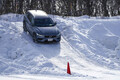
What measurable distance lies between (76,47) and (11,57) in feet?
16.6

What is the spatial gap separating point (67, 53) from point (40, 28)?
261cm

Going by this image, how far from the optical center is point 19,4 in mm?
31656

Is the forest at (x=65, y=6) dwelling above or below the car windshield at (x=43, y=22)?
above

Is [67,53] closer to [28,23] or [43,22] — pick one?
[43,22]

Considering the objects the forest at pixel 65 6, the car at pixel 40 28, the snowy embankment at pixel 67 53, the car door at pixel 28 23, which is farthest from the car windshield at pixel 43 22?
the forest at pixel 65 6

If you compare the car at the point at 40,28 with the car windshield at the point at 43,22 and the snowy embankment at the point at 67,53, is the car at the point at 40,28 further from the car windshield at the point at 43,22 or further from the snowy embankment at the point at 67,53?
the snowy embankment at the point at 67,53

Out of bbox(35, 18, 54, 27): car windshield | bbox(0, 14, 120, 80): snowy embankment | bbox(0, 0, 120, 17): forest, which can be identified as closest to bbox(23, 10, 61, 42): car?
bbox(35, 18, 54, 27): car windshield

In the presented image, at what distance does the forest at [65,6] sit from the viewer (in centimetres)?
3142

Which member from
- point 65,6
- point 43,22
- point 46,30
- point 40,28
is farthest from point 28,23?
point 65,6

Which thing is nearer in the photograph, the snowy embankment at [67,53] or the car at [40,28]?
the snowy embankment at [67,53]

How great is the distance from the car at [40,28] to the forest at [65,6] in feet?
35.9

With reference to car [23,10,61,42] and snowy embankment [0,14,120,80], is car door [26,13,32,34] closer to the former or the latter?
car [23,10,61,42]

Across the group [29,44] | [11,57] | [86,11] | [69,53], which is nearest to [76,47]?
[69,53]

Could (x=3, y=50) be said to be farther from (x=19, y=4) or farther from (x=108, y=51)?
(x=19, y=4)
